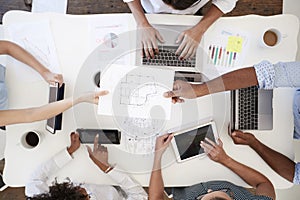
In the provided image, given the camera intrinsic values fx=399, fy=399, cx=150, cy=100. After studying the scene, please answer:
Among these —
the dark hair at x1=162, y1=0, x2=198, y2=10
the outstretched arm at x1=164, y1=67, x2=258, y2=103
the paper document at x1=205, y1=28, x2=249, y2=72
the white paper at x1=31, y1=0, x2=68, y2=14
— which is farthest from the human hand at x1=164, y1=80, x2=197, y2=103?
the white paper at x1=31, y1=0, x2=68, y2=14

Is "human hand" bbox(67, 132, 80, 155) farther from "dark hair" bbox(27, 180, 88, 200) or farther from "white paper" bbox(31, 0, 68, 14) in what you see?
"white paper" bbox(31, 0, 68, 14)

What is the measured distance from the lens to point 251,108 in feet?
4.01

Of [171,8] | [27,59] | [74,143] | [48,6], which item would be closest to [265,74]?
[171,8]

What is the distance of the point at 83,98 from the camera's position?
3.92ft

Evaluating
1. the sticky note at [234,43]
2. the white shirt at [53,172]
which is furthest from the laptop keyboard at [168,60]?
the white shirt at [53,172]

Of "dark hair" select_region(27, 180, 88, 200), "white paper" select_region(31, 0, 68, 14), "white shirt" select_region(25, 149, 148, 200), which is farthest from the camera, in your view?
"white paper" select_region(31, 0, 68, 14)

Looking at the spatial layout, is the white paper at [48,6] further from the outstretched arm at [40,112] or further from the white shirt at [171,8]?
the outstretched arm at [40,112]

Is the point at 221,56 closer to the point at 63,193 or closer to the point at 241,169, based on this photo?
the point at 241,169

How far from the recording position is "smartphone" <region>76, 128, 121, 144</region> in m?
1.21

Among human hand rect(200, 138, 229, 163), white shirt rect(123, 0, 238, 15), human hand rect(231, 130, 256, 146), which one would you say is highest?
white shirt rect(123, 0, 238, 15)

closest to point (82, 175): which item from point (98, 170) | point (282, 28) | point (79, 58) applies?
point (98, 170)

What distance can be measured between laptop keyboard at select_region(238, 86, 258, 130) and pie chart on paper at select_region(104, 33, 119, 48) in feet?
1.34

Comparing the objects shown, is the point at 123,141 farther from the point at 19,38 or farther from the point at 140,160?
the point at 19,38

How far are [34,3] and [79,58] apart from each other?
572 mm
